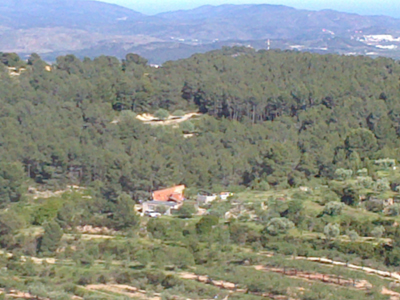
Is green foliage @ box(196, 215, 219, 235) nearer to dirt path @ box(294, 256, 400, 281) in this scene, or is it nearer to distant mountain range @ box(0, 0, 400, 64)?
dirt path @ box(294, 256, 400, 281)

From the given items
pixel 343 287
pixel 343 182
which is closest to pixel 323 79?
pixel 343 182

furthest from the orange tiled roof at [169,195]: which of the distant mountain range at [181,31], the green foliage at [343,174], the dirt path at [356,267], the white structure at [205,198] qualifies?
the distant mountain range at [181,31]

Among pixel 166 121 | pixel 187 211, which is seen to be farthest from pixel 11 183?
pixel 166 121

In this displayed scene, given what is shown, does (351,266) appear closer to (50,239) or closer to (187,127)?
(50,239)

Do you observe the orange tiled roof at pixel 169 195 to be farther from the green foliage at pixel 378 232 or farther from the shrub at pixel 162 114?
the shrub at pixel 162 114

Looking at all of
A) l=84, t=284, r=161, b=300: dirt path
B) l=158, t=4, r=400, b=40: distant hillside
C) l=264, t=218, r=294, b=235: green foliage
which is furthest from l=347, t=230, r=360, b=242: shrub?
l=158, t=4, r=400, b=40: distant hillside
